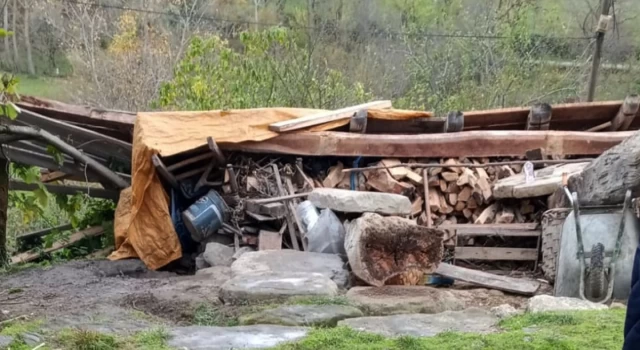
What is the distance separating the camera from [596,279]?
500 centimetres

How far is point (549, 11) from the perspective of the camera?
18.2m

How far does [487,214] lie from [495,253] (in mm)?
515

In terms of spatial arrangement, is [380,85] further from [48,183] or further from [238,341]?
[238,341]

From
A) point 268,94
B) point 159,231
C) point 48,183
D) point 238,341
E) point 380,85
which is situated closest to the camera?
point 238,341

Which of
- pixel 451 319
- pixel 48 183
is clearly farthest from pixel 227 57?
pixel 451 319

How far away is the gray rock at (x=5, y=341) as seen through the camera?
3185mm

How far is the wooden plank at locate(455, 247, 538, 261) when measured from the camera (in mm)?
6910

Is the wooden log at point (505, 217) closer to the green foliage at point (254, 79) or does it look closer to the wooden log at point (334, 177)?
the wooden log at point (334, 177)

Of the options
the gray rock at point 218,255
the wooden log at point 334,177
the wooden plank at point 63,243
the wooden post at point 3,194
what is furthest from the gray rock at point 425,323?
the wooden plank at point 63,243

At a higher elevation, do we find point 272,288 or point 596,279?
point 596,279

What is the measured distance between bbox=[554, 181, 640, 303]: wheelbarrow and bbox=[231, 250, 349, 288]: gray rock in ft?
6.08

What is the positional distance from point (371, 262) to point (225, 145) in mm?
2612

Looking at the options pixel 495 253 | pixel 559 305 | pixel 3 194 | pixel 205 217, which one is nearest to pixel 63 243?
pixel 3 194

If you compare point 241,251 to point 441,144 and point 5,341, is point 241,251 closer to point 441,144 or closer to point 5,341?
point 441,144
